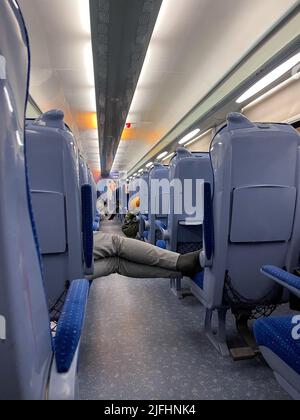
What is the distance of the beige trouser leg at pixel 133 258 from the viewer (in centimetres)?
215

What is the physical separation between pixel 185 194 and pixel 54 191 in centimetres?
167

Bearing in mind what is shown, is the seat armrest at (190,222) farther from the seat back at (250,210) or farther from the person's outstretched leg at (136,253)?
the seat back at (250,210)

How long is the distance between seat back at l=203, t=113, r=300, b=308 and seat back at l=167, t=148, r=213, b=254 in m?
1.03

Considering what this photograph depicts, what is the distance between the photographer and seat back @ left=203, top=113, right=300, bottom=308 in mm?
1578

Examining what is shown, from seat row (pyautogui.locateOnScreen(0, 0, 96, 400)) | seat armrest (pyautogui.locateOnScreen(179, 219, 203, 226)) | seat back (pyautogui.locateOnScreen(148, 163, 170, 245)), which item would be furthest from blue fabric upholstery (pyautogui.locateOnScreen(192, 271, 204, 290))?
seat back (pyautogui.locateOnScreen(148, 163, 170, 245))

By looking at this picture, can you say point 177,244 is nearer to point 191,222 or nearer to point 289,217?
point 191,222

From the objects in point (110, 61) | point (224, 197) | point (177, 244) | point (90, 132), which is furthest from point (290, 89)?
point (90, 132)

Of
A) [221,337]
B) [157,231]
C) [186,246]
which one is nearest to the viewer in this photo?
[221,337]

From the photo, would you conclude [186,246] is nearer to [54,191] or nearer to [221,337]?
[221,337]

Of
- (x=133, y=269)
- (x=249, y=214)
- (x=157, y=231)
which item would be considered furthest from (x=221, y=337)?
(x=157, y=231)

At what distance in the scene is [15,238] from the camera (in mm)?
423

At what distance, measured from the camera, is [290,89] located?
381cm

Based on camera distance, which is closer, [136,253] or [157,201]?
[136,253]
